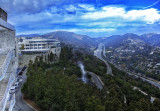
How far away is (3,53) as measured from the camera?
16.8 ft

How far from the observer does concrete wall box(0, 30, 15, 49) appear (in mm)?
5246

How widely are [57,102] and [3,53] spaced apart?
8.54 m

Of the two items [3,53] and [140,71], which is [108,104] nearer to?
[3,53]

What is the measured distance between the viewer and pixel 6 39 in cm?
541

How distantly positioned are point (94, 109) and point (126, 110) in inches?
85.2

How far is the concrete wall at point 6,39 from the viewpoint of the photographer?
5.25 metres

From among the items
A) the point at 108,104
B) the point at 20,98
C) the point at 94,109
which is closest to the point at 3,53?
the point at 94,109

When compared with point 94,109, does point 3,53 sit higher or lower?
higher

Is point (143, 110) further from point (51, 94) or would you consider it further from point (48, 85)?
point (48, 85)

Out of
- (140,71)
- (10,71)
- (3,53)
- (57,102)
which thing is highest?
(3,53)

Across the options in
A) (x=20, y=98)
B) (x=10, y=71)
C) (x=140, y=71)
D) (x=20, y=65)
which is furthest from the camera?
(x=140, y=71)

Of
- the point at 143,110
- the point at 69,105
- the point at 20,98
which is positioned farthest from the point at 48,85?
the point at 143,110

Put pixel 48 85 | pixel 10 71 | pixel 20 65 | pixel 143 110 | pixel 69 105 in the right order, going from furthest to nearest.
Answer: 1. pixel 20 65
2. pixel 48 85
3. pixel 69 105
4. pixel 143 110
5. pixel 10 71

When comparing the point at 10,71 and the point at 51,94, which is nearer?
the point at 10,71
